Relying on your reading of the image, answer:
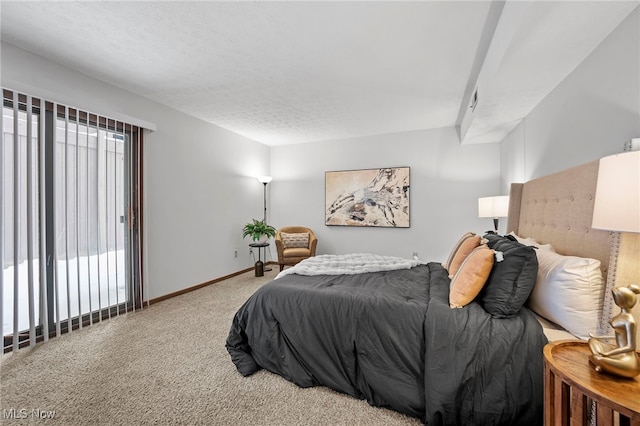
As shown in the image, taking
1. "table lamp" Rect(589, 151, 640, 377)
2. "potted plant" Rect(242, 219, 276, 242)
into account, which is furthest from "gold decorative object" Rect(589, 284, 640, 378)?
"potted plant" Rect(242, 219, 276, 242)

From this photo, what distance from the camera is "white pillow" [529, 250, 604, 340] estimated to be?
1.28 meters

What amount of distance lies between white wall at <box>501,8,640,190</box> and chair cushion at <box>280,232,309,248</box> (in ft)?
11.3

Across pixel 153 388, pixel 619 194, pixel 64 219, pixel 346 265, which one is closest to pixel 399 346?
pixel 346 265

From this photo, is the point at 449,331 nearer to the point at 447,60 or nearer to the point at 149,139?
the point at 447,60

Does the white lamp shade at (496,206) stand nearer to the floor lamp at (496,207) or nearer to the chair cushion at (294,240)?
the floor lamp at (496,207)

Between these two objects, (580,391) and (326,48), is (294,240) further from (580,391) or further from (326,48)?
(580,391)

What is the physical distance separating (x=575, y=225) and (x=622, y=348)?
41.2 inches

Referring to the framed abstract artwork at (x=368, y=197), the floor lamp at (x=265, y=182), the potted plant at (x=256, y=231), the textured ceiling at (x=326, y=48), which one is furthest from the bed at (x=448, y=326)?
the floor lamp at (x=265, y=182)

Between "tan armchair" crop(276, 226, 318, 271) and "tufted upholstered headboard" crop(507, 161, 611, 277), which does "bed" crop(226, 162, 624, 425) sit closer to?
"tufted upholstered headboard" crop(507, 161, 611, 277)

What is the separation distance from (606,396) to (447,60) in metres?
2.58

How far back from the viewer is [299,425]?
1504mm

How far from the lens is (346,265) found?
2631mm

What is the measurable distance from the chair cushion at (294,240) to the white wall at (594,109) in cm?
344

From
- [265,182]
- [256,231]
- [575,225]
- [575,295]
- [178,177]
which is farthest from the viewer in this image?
[265,182]
